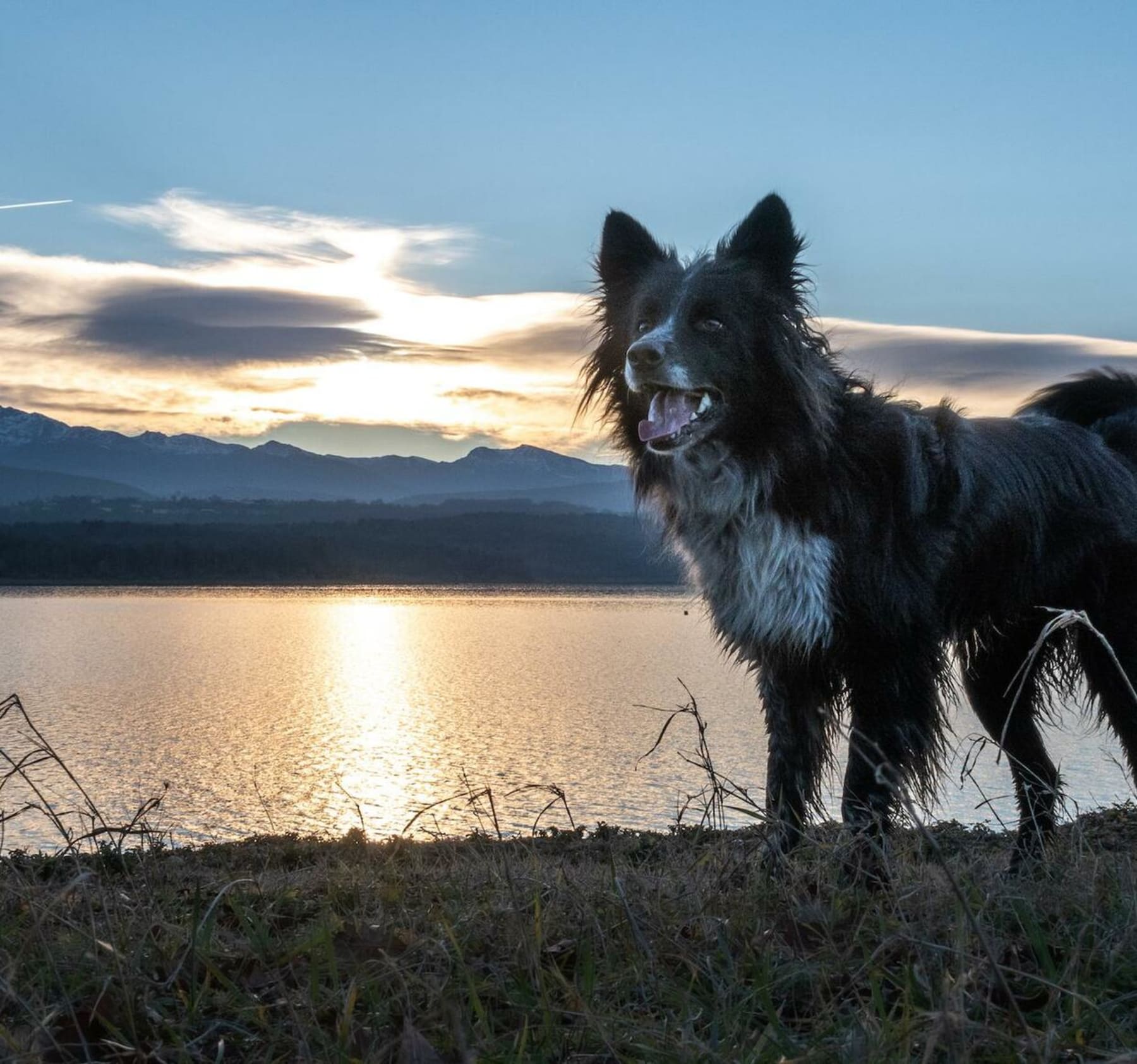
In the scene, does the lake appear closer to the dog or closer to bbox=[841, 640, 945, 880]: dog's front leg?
bbox=[841, 640, 945, 880]: dog's front leg

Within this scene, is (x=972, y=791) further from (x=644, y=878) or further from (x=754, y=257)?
(x=644, y=878)

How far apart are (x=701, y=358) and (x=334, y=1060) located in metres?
3.64

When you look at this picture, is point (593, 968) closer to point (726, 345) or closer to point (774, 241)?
point (726, 345)

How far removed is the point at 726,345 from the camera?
17.6 ft

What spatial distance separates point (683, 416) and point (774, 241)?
100 cm

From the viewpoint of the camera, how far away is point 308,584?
12862cm

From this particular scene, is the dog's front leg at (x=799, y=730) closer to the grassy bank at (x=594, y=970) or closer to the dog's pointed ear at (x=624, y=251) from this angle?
the grassy bank at (x=594, y=970)

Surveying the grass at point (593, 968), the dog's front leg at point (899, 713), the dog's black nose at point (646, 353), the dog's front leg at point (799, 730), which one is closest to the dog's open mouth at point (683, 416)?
the dog's black nose at point (646, 353)

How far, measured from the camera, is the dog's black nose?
5.22 m

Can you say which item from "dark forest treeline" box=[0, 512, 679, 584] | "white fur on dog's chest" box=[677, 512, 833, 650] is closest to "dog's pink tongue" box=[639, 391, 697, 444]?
"white fur on dog's chest" box=[677, 512, 833, 650]

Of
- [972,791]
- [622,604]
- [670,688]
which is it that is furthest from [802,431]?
[622,604]

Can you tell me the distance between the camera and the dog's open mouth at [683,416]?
5.36m

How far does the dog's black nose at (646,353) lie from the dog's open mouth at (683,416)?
18 centimetres

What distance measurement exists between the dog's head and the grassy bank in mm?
2252
